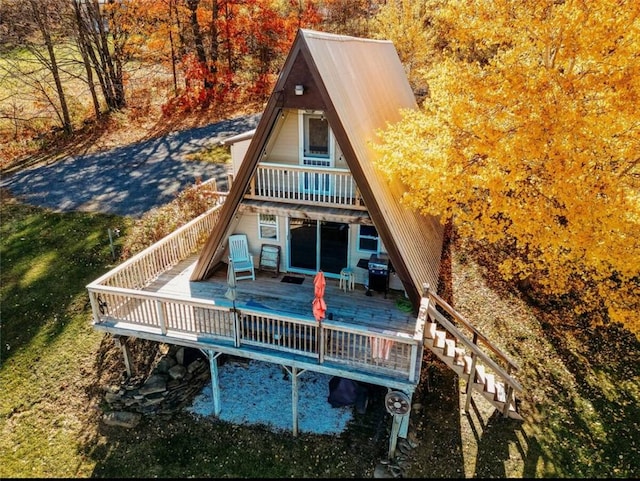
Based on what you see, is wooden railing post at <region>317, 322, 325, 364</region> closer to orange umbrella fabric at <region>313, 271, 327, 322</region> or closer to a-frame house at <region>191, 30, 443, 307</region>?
orange umbrella fabric at <region>313, 271, 327, 322</region>

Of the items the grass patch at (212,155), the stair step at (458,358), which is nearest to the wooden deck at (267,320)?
the stair step at (458,358)

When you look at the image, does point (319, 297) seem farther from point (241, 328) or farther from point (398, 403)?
point (398, 403)

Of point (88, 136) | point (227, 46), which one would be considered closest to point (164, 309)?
point (88, 136)

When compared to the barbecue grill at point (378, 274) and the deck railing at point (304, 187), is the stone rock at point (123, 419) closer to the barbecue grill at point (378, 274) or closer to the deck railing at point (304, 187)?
the deck railing at point (304, 187)

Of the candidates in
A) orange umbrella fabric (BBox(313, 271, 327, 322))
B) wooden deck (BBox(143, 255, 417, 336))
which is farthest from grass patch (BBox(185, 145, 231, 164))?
orange umbrella fabric (BBox(313, 271, 327, 322))

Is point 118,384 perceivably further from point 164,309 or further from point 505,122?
point 505,122

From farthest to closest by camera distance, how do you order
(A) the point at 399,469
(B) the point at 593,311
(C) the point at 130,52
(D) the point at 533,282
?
1. (C) the point at 130,52
2. (D) the point at 533,282
3. (B) the point at 593,311
4. (A) the point at 399,469
